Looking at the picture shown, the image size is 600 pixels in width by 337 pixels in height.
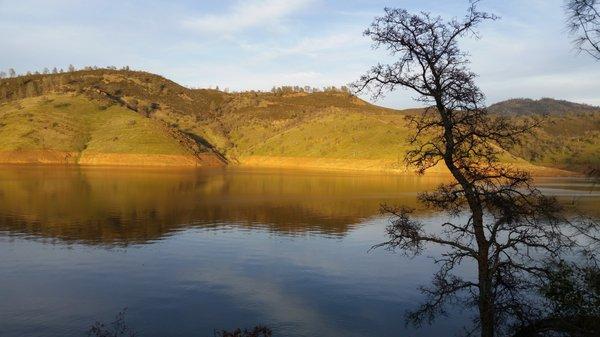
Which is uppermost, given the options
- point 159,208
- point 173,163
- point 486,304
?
point 173,163

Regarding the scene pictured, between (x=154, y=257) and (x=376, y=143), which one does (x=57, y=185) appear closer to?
(x=154, y=257)

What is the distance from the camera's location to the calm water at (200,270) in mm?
21203

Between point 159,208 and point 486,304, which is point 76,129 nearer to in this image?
point 159,208

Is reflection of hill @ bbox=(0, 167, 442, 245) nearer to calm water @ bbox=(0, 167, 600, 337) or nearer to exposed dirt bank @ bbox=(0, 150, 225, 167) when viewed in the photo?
calm water @ bbox=(0, 167, 600, 337)

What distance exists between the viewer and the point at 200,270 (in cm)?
2959

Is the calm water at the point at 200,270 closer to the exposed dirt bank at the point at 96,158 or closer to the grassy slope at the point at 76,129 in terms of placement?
the exposed dirt bank at the point at 96,158

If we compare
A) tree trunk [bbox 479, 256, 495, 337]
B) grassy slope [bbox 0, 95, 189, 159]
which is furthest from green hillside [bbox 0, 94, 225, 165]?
tree trunk [bbox 479, 256, 495, 337]

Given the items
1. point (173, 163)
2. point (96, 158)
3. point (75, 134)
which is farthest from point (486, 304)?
point (75, 134)

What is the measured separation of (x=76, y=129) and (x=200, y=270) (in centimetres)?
15792

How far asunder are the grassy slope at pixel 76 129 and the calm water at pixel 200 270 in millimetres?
107516

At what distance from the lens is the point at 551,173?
144875 mm

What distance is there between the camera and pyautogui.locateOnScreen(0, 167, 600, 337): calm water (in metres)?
21.2

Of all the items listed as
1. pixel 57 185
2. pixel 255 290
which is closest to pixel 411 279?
pixel 255 290

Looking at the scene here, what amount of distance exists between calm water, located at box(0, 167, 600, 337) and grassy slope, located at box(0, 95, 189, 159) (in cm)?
10752
